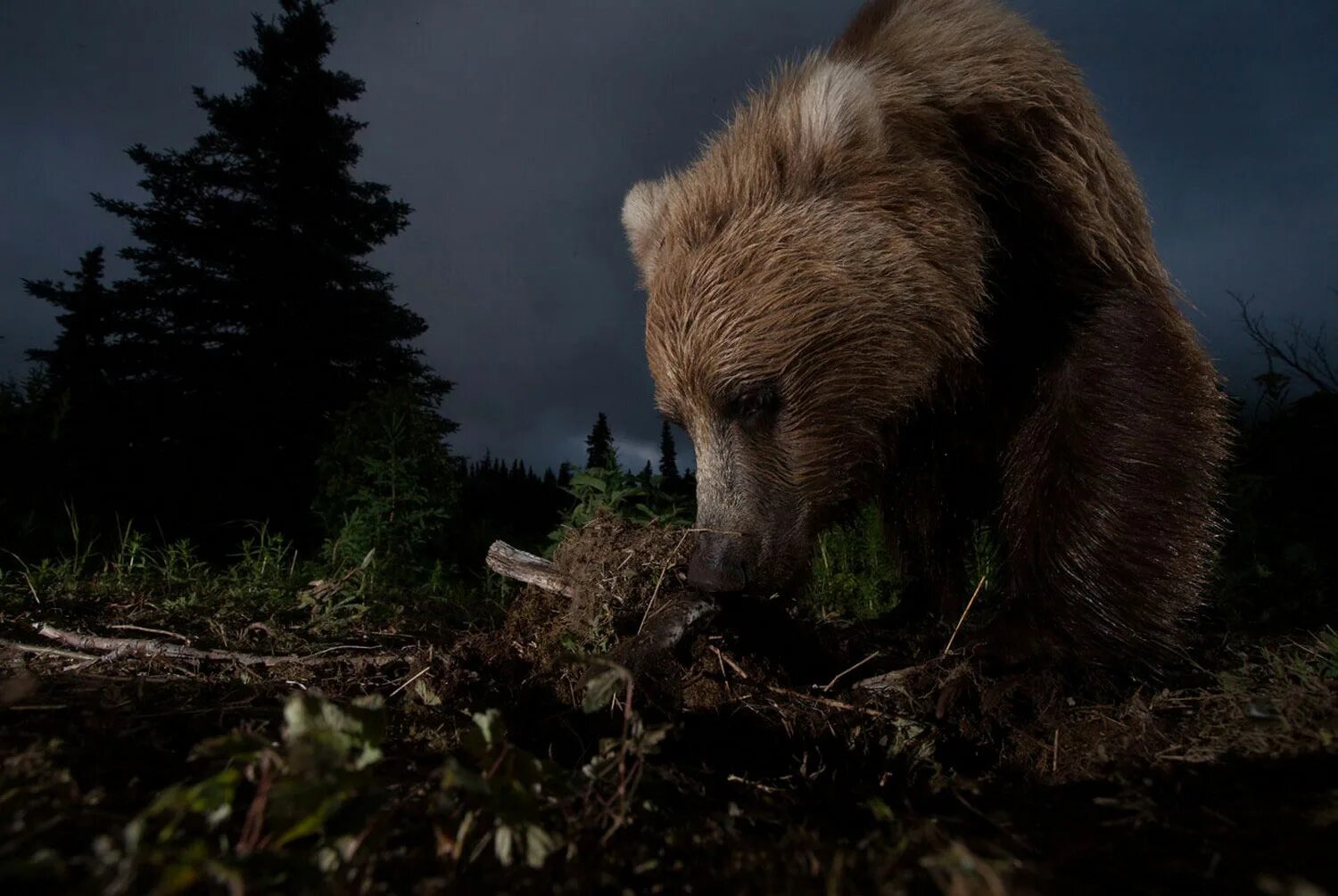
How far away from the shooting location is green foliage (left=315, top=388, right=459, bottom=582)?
545 cm

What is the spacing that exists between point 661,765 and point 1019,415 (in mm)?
2350

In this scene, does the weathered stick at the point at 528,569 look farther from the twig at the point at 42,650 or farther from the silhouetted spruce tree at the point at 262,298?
the silhouetted spruce tree at the point at 262,298

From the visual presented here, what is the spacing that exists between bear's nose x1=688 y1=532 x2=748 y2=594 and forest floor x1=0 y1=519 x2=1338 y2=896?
8cm

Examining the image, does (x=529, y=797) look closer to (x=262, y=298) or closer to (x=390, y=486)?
(x=390, y=486)

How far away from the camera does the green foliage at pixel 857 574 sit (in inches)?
193

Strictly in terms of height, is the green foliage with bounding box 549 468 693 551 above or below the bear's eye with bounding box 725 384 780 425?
below

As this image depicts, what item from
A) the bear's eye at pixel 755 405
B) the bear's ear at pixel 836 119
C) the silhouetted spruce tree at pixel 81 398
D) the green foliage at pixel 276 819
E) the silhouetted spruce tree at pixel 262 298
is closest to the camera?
the green foliage at pixel 276 819

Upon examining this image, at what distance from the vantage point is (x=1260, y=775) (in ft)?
4.35

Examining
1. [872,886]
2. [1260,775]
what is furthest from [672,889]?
[1260,775]

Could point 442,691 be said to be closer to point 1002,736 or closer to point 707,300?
point 1002,736

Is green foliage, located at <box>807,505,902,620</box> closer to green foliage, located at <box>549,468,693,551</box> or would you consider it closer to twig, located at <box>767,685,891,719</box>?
green foliage, located at <box>549,468,693,551</box>

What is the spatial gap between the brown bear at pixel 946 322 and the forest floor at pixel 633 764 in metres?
0.49

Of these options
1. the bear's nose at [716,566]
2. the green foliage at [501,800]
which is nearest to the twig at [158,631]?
the bear's nose at [716,566]

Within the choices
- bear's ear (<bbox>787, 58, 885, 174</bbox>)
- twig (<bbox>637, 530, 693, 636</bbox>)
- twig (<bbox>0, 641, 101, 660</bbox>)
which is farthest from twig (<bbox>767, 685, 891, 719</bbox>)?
twig (<bbox>0, 641, 101, 660</bbox>)
